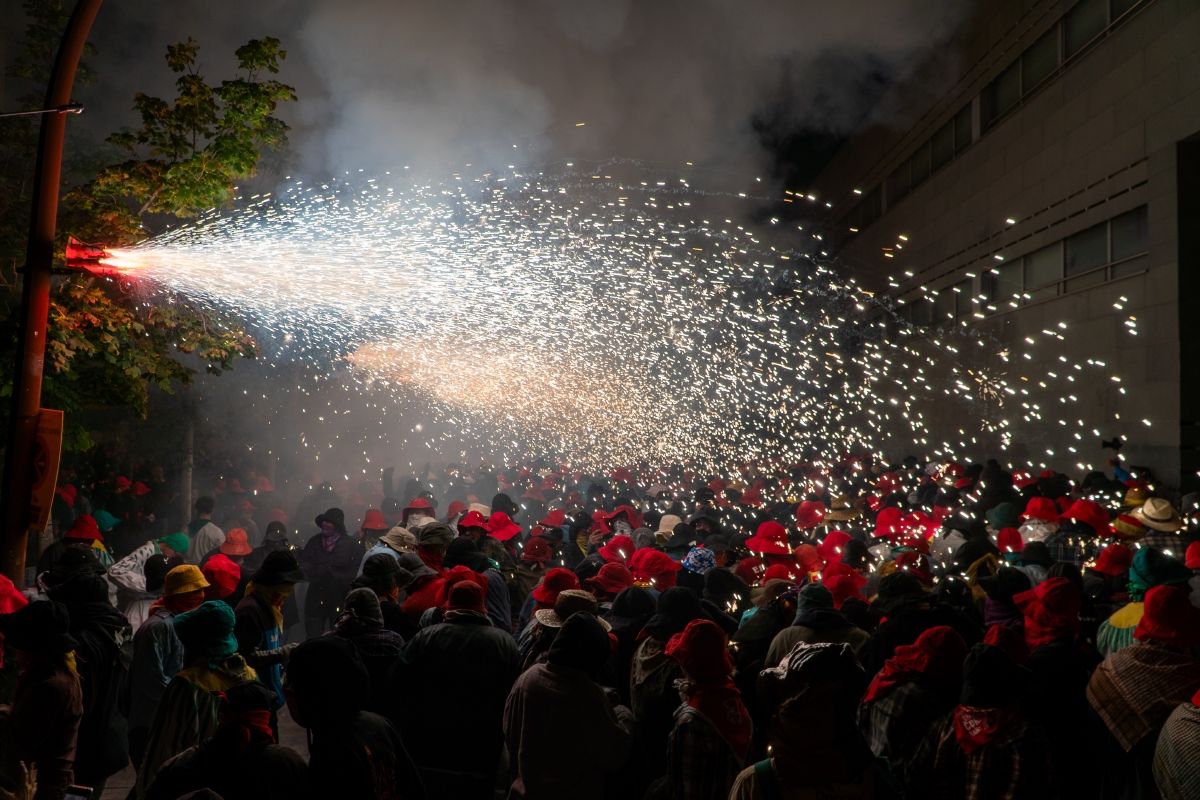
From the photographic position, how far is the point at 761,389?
29641mm

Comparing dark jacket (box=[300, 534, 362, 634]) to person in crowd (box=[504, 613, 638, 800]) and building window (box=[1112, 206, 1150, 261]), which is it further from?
building window (box=[1112, 206, 1150, 261])

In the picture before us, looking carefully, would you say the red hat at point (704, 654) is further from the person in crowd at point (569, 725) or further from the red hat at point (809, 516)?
the red hat at point (809, 516)

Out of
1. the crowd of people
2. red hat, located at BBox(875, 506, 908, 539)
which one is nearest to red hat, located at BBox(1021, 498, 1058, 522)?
red hat, located at BBox(875, 506, 908, 539)

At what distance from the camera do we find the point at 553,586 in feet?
19.3

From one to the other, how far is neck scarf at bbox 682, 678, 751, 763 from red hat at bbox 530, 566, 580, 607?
199cm

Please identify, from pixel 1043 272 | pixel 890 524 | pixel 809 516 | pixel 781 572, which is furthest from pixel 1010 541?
pixel 1043 272

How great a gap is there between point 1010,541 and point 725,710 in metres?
6.52

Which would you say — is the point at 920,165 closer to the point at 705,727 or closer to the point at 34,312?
the point at 34,312

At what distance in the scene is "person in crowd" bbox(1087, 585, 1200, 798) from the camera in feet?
13.6

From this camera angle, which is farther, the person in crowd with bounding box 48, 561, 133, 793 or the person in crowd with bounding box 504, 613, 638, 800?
the person in crowd with bounding box 48, 561, 133, 793

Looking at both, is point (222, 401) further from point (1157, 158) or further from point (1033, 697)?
point (1033, 697)

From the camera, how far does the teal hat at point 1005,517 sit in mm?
10445

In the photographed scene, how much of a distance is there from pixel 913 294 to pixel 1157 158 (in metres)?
10.0

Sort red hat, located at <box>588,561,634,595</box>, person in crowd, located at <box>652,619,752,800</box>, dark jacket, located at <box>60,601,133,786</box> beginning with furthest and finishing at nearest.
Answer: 1. red hat, located at <box>588,561,634,595</box>
2. dark jacket, located at <box>60,601,133,786</box>
3. person in crowd, located at <box>652,619,752,800</box>
